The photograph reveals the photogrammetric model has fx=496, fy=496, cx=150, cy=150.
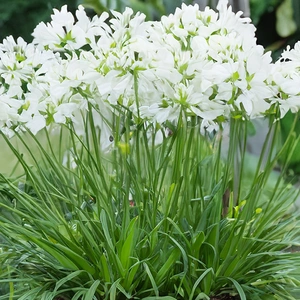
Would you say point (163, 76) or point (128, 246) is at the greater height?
point (163, 76)

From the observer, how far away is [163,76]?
426 millimetres

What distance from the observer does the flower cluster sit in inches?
16.8

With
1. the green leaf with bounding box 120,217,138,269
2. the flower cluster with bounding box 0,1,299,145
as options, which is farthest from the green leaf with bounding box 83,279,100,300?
the flower cluster with bounding box 0,1,299,145

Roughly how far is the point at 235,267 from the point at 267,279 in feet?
0.15

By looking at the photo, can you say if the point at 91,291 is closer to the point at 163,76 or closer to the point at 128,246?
the point at 128,246

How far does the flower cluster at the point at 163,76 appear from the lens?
1.40ft

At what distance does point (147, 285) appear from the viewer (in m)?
0.52

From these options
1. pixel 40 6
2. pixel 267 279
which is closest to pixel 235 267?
pixel 267 279

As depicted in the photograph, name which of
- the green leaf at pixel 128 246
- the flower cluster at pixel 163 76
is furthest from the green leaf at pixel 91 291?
the flower cluster at pixel 163 76

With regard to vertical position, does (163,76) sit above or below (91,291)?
above

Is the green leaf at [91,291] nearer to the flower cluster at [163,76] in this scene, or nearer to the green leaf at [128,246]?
the green leaf at [128,246]

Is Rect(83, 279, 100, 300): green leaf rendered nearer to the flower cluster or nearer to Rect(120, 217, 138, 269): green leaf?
Rect(120, 217, 138, 269): green leaf

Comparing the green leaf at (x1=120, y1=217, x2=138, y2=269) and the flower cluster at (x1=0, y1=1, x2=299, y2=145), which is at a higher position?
the flower cluster at (x1=0, y1=1, x2=299, y2=145)

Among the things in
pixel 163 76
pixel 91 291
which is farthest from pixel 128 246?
pixel 163 76
